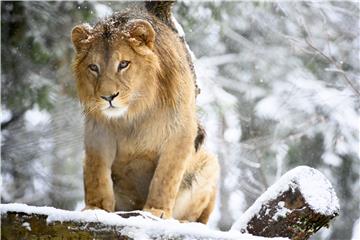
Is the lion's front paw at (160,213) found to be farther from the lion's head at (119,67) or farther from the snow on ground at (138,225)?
the snow on ground at (138,225)

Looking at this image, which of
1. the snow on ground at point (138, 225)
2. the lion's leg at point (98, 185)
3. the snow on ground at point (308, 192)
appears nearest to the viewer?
the snow on ground at point (138, 225)

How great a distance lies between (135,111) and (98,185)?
45cm

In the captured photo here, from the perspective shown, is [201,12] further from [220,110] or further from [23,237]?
[23,237]

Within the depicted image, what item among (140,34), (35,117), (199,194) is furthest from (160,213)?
(35,117)

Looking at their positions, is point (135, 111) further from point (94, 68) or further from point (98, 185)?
point (98, 185)

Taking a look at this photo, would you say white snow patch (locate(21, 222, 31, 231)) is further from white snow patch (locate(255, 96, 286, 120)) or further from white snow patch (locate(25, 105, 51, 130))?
white snow patch (locate(255, 96, 286, 120))

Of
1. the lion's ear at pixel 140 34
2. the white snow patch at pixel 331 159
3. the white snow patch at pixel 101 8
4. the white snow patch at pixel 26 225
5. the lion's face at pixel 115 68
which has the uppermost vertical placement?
the lion's ear at pixel 140 34

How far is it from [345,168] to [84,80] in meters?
5.93

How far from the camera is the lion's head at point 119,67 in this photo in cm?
436

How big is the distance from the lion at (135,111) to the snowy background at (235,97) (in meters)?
3.39

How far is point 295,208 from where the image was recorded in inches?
157

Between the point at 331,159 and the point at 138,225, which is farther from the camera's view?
the point at 331,159

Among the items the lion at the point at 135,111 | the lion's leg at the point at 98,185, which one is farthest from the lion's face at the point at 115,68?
the lion's leg at the point at 98,185

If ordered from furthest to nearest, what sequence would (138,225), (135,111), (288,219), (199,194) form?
(199,194), (135,111), (288,219), (138,225)
